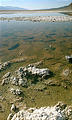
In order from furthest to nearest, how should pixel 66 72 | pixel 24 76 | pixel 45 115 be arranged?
pixel 66 72
pixel 24 76
pixel 45 115

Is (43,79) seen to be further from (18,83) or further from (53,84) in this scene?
(18,83)

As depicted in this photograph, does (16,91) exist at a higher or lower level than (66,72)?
lower

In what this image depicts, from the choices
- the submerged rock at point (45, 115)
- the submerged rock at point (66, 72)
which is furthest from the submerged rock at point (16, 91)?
the submerged rock at point (66, 72)

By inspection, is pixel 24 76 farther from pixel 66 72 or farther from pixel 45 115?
pixel 45 115

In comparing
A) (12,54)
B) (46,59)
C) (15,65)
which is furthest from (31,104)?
(12,54)

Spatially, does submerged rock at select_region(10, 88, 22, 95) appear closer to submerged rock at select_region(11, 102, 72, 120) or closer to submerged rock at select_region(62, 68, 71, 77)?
submerged rock at select_region(11, 102, 72, 120)

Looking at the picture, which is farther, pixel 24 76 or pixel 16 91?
pixel 24 76

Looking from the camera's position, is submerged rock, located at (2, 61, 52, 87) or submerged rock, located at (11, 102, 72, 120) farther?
submerged rock, located at (2, 61, 52, 87)

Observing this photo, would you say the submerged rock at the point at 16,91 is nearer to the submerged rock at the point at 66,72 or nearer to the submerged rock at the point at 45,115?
the submerged rock at the point at 45,115

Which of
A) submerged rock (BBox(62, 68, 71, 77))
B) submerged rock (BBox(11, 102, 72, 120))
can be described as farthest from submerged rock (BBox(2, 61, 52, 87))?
submerged rock (BBox(11, 102, 72, 120))

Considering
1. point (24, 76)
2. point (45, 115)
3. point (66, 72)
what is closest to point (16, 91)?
point (24, 76)

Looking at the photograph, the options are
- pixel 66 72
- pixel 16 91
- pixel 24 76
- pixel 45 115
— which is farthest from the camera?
pixel 66 72
